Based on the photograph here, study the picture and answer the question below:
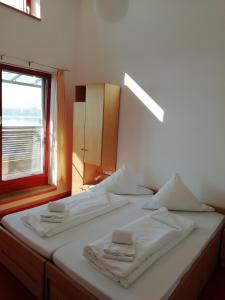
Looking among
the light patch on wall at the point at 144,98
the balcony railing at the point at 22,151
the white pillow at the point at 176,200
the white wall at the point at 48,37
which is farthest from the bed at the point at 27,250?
the white wall at the point at 48,37

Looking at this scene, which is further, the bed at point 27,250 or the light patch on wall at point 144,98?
the light patch on wall at point 144,98

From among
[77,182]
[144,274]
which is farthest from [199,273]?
[77,182]

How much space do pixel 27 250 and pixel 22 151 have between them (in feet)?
6.83

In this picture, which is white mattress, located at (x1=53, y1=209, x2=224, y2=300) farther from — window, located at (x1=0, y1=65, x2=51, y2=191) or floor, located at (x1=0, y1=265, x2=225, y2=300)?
window, located at (x1=0, y1=65, x2=51, y2=191)

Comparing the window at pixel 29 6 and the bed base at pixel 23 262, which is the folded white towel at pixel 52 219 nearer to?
the bed base at pixel 23 262

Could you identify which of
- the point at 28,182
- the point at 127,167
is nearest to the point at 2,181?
the point at 28,182

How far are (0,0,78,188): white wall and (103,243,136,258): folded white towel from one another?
2620 mm

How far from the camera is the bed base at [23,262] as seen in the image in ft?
5.79

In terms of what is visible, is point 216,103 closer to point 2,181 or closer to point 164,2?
point 164,2

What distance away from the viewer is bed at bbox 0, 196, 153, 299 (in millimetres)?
1771

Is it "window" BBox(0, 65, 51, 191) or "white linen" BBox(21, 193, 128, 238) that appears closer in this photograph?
"white linen" BBox(21, 193, 128, 238)

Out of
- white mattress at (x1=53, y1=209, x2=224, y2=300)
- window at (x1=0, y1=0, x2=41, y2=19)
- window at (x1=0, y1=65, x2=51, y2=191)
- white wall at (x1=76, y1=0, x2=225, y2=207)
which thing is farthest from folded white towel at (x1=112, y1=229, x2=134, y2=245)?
window at (x1=0, y1=0, x2=41, y2=19)

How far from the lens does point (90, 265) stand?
160cm

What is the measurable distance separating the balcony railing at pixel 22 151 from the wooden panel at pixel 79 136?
623mm
